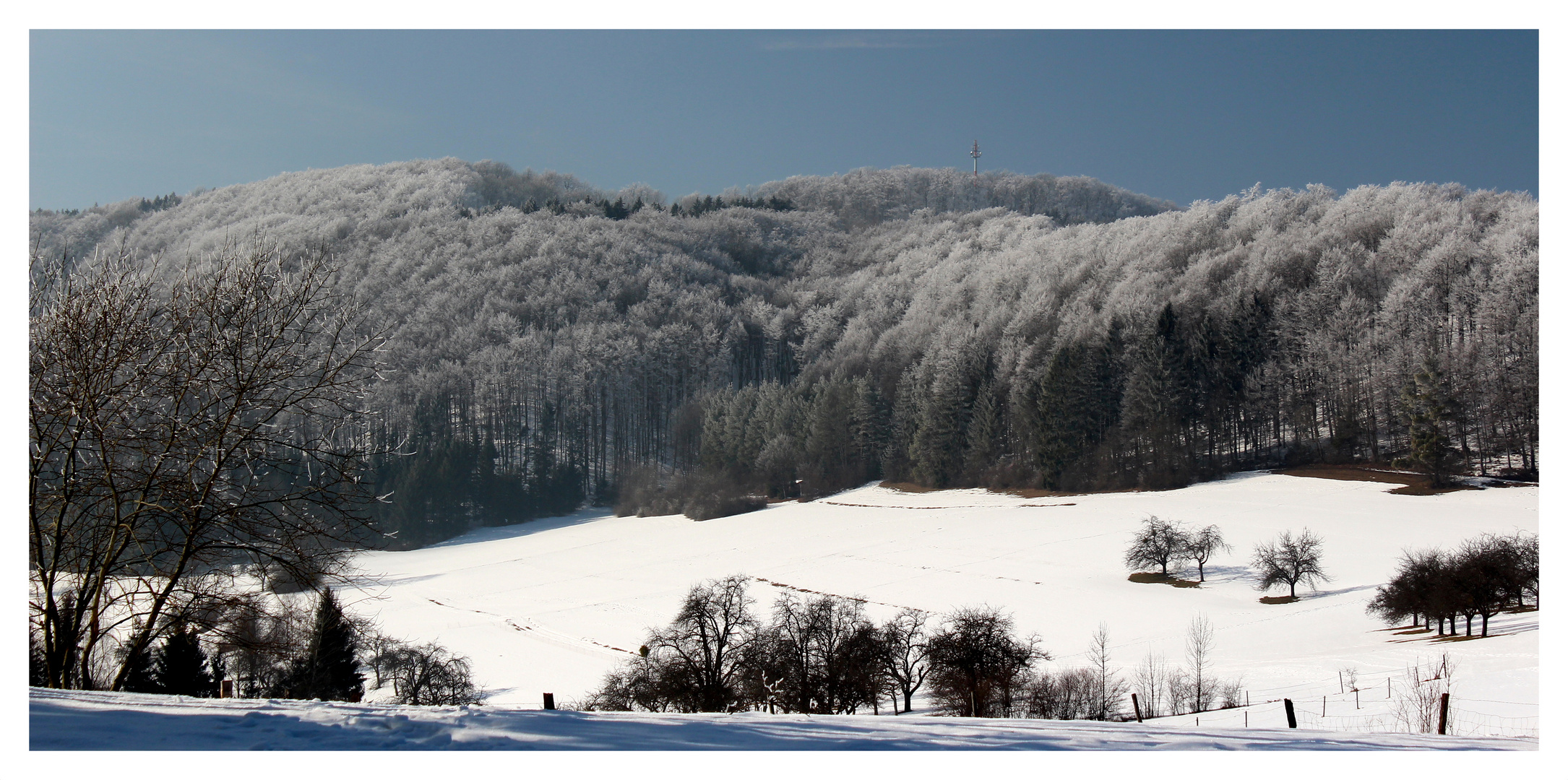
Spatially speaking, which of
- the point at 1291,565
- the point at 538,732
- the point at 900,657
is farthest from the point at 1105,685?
the point at 538,732

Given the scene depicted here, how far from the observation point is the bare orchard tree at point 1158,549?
3525 cm

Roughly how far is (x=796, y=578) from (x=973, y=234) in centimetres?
9070

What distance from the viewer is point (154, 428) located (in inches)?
299

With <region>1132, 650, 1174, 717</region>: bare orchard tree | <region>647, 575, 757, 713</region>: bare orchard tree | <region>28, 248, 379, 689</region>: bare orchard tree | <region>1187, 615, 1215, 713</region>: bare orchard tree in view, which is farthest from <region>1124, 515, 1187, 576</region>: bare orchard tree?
<region>28, 248, 379, 689</region>: bare orchard tree

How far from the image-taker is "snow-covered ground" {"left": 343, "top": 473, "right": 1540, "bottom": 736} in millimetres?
18531

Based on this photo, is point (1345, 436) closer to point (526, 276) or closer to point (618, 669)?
point (618, 669)

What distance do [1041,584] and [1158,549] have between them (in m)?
5.57

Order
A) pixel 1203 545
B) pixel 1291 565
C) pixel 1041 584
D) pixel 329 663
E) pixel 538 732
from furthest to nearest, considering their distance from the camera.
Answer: pixel 1203 545
pixel 1041 584
pixel 1291 565
pixel 329 663
pixel 538 732

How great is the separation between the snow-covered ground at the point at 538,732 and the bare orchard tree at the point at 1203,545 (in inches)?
1222

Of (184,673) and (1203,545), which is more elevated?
(184,673)

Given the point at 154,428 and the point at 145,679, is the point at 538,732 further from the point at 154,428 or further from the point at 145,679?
the point at 145,679

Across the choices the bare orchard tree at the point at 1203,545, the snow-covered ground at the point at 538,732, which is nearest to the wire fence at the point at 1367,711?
the snow-covered ground at the point at 538,732

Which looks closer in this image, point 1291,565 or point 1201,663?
point 1201,663

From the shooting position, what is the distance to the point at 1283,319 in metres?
57.4
